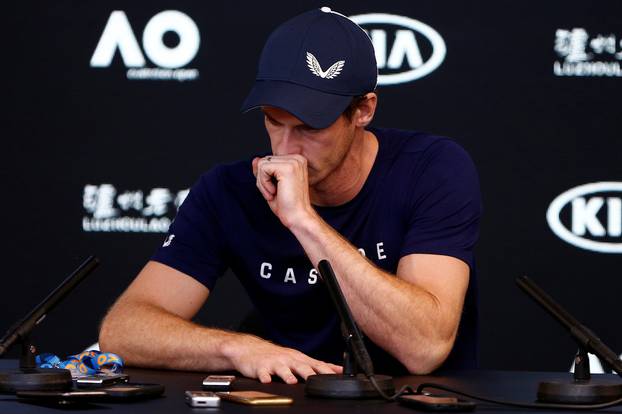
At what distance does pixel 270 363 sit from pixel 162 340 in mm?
317

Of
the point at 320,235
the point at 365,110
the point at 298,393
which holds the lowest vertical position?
the point at 298,393

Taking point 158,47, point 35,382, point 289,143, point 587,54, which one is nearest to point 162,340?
point 289,143

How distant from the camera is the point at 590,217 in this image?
9.49ft

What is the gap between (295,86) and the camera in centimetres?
200

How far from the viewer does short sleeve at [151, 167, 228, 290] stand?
2230 mm

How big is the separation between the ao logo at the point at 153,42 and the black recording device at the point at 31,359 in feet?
4.86

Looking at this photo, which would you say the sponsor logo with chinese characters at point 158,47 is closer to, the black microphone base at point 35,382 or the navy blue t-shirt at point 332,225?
the navy blue t-shirt at point 332,225

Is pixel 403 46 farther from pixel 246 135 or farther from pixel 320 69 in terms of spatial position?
pixel 320 69

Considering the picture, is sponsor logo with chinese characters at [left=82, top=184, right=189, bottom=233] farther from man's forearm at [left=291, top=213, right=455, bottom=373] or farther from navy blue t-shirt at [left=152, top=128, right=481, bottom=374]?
man's forearm at [left=291, top=213, right=455, bottom=373]

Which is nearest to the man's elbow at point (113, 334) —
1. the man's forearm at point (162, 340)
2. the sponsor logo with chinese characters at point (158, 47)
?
the man's forearm at point (162, 340)

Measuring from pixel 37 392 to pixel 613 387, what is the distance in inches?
28.4

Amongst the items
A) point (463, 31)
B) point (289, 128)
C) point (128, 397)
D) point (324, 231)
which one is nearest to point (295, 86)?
point (289, 128)

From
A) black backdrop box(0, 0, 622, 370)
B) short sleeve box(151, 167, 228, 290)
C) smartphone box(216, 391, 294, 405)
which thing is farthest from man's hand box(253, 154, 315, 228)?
black backdrop box(0, 0, 622, 370)

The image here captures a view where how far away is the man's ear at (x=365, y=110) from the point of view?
2146 mm
